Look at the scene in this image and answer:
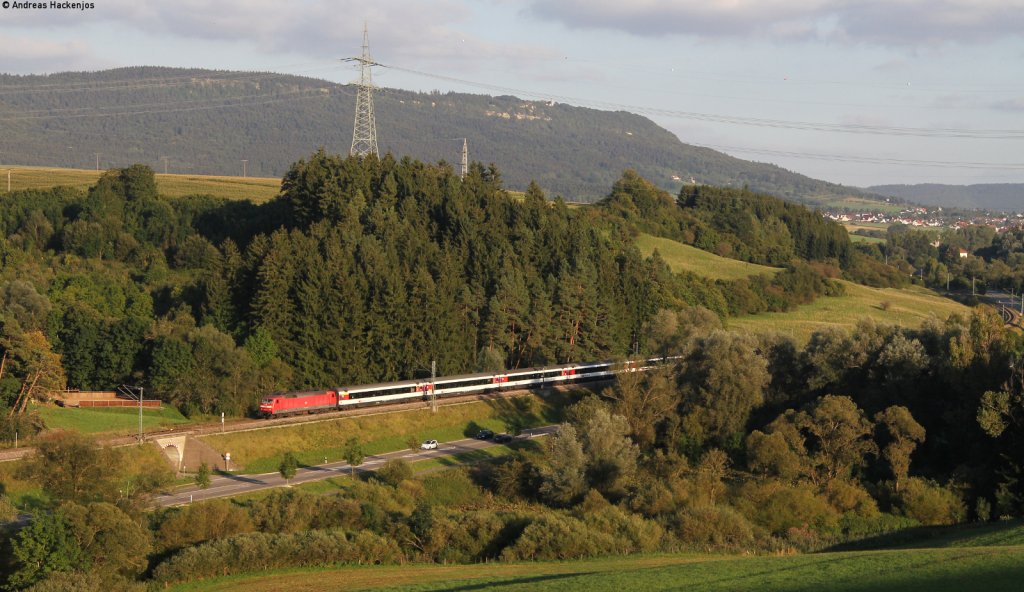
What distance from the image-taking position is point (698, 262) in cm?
10794

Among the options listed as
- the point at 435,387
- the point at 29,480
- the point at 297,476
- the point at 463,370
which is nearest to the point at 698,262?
the point at 463,370

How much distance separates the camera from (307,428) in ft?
185

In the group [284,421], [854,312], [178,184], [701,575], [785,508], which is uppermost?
[178,184]

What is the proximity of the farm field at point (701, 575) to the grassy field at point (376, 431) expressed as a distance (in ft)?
62.5

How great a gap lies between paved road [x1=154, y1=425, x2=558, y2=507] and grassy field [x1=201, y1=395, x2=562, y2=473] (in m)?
1.18

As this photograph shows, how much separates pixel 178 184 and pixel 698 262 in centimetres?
6077

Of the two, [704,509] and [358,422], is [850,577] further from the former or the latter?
[358,422]

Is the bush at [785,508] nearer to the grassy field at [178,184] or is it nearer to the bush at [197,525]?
the bush at [197,525]

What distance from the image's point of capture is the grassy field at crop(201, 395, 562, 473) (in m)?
53.3

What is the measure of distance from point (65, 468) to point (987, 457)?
40124 mm

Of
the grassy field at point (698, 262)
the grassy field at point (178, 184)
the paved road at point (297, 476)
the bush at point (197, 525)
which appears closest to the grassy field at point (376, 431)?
the paved road at point (297, 476)

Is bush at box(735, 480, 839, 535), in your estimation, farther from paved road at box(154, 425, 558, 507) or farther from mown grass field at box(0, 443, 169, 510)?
mown grass field at box(0, 443, 169, 510)

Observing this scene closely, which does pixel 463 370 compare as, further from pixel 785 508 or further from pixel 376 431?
pixel 785 508

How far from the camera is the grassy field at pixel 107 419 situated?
2080 inches
